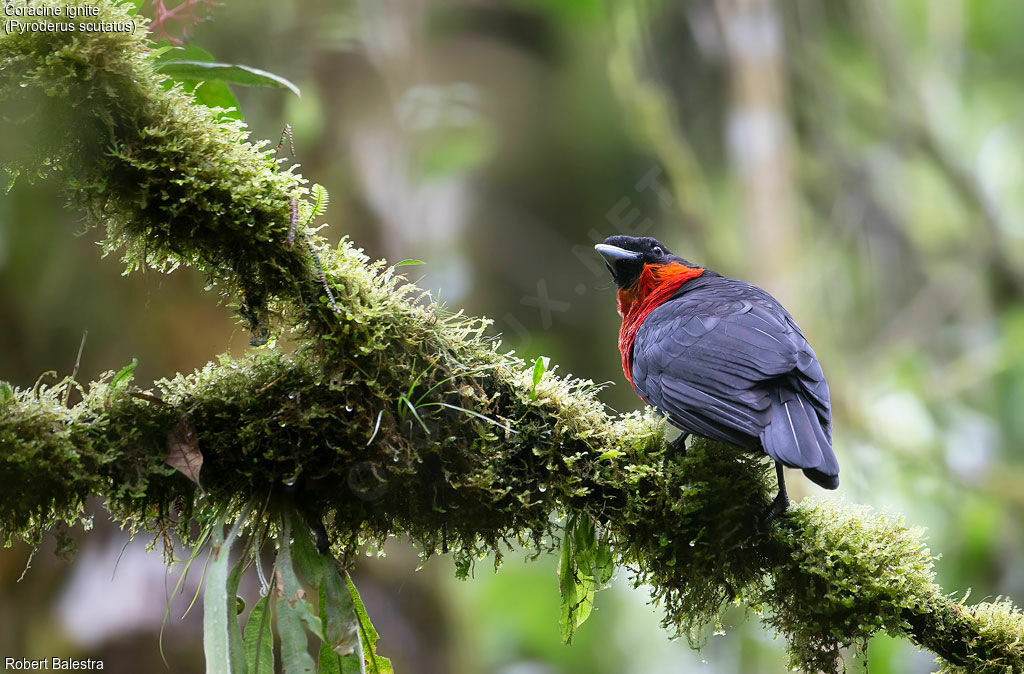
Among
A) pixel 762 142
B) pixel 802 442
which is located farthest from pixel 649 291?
pixel 762 142

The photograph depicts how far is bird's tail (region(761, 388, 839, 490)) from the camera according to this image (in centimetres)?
186

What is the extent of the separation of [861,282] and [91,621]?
652 cm

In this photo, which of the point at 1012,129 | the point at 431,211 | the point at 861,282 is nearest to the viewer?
the point at 431,211

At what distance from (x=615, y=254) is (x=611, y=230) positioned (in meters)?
3.13

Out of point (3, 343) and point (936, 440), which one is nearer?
point (3, 343)

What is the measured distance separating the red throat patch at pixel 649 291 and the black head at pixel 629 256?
0.03 m

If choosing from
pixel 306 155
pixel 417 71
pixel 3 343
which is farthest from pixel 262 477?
pixel 417 71

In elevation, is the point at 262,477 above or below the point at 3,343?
below

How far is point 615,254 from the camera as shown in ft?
10.5

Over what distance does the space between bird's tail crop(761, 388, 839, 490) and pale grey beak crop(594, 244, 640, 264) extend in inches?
47.2

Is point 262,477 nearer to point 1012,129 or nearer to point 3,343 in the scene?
point 3,343

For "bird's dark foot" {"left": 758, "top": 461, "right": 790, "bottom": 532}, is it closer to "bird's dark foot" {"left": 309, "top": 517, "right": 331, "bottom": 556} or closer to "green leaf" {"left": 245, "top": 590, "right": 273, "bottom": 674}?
"bird's dark foot" {"left": 309, "top": 517, "right": 331, "bottom": 556}

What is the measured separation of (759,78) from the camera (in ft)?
18.2

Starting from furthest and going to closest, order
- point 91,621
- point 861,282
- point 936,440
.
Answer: point 861,282, point 936,440, point 91,621
